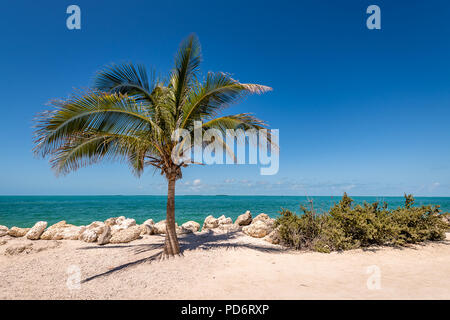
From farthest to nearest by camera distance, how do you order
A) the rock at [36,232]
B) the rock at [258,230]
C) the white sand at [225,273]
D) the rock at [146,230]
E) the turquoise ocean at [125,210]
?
the turquoise ocean at [125,210]
the rock at [146,230]
the rock at [258,230]
the rock at [36,232]
the white sand at [225,273]

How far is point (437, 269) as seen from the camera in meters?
5.04

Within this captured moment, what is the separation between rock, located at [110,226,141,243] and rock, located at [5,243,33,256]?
2.44 metres

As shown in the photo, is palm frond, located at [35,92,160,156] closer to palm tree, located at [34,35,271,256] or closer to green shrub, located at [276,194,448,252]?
palm tree, located at [34,35,271,256]

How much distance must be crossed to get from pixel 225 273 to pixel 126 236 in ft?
17.3

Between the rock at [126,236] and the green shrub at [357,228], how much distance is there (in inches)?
227

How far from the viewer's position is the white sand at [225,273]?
3893 mm

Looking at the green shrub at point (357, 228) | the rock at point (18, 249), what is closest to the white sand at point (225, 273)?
the rock at point (18, 249)

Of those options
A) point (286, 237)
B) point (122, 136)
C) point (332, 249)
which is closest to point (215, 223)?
point (286, 237)

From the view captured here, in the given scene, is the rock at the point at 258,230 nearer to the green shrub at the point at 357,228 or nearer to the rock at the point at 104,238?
the green shrub at the point at 357,228

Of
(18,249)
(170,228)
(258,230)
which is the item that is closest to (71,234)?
(18,249)

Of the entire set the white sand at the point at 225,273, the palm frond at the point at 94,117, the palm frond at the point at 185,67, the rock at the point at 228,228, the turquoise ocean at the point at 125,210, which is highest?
the palm frond at the point at 185,67

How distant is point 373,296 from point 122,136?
21.3ft

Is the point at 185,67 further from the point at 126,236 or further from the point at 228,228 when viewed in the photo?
the point at 228,228
